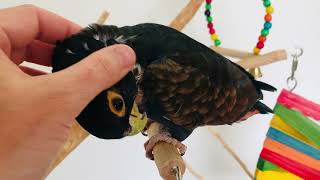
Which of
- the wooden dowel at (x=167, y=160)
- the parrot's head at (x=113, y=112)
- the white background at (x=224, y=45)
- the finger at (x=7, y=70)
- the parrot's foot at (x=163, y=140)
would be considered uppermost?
the finger at (x=7, y=70)

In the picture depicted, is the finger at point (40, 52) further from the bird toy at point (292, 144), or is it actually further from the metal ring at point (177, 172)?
the bird toy at point (292, 144)

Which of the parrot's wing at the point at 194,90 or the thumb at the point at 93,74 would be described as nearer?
the thumb at the point at 93,74

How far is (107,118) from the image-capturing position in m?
0.38

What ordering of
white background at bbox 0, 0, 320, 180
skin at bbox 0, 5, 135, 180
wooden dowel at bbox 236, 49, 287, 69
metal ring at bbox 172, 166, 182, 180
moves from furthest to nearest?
1. white background at bbox 0, 0, 320, 180
2. wooden dowel at bbox 236, 49, 287, 69
3. metal ring at bbox 172, 166, 182, 180
4. skin at bbox 0, 5, 135, 180

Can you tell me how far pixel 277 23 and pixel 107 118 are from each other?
0.69 meters

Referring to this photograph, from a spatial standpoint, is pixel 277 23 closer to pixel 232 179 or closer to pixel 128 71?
pixel 232 179

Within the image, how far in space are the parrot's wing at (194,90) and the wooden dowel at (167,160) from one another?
33 millimetres

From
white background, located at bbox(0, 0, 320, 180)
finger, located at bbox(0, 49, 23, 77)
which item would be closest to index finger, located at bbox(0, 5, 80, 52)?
finger, located at bbox(0, 49, 23, 77)

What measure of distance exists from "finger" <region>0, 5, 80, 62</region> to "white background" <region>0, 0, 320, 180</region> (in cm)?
35

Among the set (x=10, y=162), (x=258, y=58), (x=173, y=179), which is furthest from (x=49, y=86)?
(x=258, y=58)

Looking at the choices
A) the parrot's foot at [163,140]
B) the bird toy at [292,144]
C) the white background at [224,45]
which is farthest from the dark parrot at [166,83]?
the white background at [224,45]

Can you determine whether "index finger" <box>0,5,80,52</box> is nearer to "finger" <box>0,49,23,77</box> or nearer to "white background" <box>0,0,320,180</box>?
"finger" <box>0,49,23,77</box>

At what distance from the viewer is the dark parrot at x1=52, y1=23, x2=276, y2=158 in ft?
1.29

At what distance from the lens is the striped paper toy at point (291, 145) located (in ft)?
2.12
